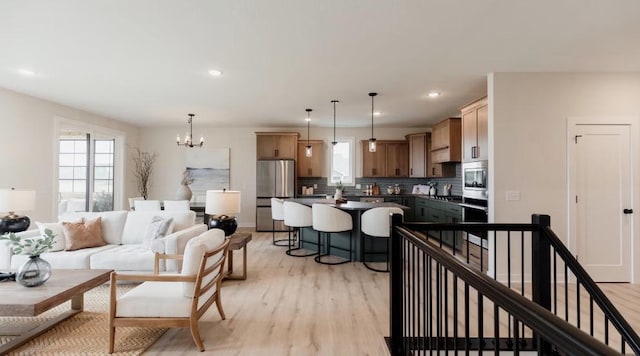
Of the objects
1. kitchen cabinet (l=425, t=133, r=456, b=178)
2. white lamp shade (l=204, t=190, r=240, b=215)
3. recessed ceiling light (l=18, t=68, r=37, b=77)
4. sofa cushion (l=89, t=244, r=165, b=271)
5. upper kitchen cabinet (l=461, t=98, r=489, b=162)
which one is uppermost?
recessed ceiling light (l=18, t=68, r=37, b=77)

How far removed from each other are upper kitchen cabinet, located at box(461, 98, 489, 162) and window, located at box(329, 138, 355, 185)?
3.38 m

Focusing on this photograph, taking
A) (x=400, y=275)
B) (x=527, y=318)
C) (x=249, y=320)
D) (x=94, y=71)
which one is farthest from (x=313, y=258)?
(x=527, y=318)

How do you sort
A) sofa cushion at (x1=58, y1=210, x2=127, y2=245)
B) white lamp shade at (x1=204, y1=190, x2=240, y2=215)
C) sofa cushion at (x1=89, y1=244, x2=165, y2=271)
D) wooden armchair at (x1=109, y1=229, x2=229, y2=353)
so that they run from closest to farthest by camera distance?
wooden armchair at (x1=109, y1=229, x2=229, y2=353), sofa cushion at (x1=89, y1=244, x2=165, y2=271), white lamp shade at (x1=204, y1=190, x2=240, y2=215), sofa cushion at (x1=58, y1=210, x2=127, y2=245)

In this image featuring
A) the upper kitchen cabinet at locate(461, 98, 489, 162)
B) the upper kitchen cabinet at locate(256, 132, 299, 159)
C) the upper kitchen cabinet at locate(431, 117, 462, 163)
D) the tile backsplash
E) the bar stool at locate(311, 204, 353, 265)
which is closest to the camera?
the upper kitchen cabinet at locate(461, 98, 489, 162)

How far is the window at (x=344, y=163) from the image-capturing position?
813cm

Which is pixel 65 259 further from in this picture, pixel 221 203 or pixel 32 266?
pixel 221 203

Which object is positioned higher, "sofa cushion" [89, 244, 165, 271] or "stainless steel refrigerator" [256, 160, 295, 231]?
"stainless steel refrigerator" [256, 160, 295, 231]

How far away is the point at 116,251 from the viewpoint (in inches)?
147

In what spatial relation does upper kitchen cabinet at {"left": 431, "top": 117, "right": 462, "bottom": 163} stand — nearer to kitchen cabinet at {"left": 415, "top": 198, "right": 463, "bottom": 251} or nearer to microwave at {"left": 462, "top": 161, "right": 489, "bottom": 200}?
kitchen cabinet at {"left": 415, "top": 198, "right": 463, "bottom": 251}

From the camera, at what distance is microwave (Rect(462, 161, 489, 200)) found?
4391mm

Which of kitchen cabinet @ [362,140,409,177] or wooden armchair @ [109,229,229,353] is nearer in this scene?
wooden armchair @ [109,229,229,353]

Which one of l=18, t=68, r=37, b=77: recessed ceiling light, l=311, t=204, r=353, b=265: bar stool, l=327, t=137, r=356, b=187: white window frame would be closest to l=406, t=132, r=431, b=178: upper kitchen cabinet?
l=327, t=137, r=356, b=187: white window frame

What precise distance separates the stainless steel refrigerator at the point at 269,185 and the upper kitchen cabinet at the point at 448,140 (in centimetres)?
337

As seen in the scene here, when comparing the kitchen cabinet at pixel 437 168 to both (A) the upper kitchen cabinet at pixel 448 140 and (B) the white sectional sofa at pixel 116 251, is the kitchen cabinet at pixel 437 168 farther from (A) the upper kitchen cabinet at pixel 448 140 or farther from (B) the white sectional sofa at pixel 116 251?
(B) the white sectional sofa at pixel 116 251
